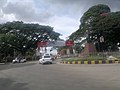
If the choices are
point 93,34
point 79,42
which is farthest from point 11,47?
point 93,34

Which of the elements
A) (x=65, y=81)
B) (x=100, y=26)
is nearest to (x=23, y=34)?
(x=100, y=26)

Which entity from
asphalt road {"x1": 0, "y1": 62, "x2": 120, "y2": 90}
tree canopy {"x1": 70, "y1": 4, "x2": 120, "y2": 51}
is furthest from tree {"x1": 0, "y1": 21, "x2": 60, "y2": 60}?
asphalt road {"x1": 0, "y1": 62, "x2": 120, "y2": 90}

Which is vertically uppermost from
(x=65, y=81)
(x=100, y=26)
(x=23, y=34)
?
(x=23, y=34)

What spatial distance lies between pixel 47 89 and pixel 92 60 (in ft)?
78.8

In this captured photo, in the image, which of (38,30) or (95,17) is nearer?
(95,17)

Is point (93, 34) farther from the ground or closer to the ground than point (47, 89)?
farther from the ground

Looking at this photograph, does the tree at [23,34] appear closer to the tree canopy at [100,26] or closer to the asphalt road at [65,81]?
the tree canopy at [100,26]

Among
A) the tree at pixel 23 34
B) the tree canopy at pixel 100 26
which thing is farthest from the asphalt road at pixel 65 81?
the tree at pixel 23 34

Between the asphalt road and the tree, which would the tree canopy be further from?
the asphalt road

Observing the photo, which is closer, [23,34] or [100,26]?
[100,26]

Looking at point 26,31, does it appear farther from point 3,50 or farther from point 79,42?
point 79,42

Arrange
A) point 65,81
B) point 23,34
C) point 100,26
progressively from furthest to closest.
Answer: point 23,34
point 100,26
point 65,81

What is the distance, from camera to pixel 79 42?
228ft

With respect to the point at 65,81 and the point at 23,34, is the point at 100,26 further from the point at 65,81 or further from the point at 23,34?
the point at 65,81
